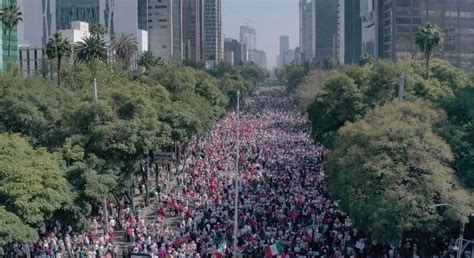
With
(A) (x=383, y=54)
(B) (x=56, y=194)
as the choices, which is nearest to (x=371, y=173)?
(B) (x=56, y=194)

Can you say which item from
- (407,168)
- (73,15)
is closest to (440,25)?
(73,15)

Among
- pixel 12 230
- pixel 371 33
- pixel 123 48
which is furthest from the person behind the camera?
pixel 371 33

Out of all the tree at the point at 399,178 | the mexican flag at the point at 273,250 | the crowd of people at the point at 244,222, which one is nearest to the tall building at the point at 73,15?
the crowd of people at the point at 244,222

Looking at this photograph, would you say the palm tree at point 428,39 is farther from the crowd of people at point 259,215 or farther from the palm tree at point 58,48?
the palm tree at point 58,48

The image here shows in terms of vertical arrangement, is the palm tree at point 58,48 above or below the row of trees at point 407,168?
above

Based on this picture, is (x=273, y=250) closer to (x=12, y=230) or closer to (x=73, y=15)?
(x=12, y=230)

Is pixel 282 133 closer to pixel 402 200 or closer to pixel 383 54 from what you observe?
pixel 383 54

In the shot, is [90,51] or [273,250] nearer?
[273,250]
